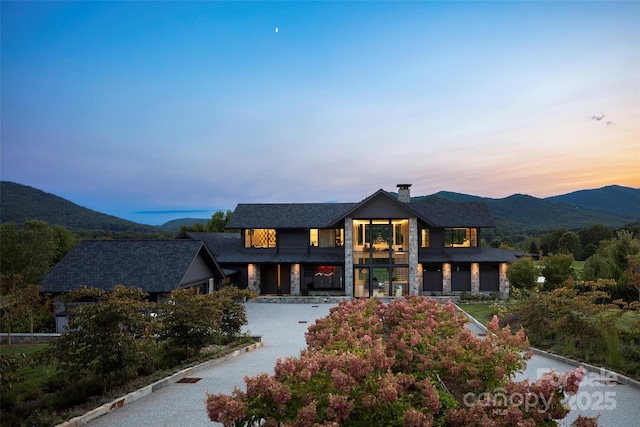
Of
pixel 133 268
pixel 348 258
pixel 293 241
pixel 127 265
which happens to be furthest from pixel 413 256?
pixel 127 265

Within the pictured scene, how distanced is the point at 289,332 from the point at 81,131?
2456 cm

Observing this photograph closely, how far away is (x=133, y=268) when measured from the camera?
20875mm

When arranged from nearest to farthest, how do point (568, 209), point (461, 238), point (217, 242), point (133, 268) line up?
point (133, 268) → point (461, 238) → point (217, 242) → point (568, 209)

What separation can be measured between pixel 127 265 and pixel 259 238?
10937 mm

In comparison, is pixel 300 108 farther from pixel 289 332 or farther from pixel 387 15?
pixel 289 332

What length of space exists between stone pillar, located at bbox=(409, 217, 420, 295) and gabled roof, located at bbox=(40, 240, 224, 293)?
44.1 feet

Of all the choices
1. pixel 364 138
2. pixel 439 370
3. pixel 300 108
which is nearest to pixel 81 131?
pixel 300 108

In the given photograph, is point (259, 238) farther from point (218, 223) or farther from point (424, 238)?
point (218, 223)

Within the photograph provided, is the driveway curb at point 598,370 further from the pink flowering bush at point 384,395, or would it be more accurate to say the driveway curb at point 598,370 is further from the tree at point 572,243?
the tree at point 572,243

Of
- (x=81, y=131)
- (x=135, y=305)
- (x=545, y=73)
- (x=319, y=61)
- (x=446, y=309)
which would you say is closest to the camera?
(x=135, y=305)

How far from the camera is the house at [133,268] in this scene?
19734mm

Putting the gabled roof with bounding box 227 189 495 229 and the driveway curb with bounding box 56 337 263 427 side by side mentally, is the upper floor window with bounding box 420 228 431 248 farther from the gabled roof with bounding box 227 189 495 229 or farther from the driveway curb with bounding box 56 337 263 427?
the driveway curb with bounding box 56 337 263 427

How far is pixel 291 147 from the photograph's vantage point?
3778 cm

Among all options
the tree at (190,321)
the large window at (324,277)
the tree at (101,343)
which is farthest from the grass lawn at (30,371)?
the large window at (324,277)
